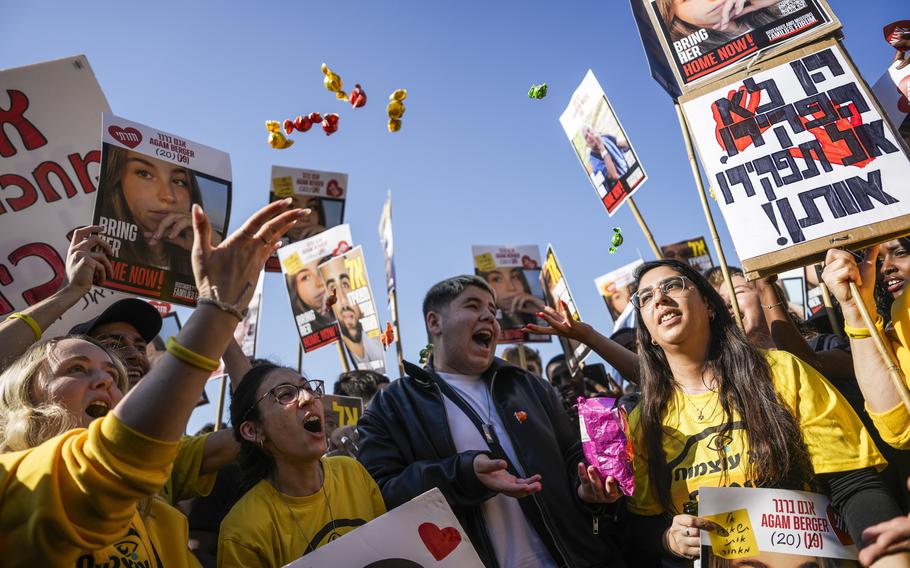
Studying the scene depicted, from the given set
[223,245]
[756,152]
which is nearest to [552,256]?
[756,152]

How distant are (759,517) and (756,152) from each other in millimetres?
1735

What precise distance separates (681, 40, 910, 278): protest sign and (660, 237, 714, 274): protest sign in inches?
189

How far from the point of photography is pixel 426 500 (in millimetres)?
2486

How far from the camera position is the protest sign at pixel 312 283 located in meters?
6.70

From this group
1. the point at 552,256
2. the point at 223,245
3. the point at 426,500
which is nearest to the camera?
the point at 223,245

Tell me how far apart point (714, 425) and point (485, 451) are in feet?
3.09

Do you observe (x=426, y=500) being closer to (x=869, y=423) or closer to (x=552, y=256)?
(x=869, y=423)

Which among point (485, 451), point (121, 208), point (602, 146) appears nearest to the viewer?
point (485, 451)

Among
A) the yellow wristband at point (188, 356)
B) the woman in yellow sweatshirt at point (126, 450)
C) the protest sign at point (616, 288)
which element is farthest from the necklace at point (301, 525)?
the protest sign at point (616, 288)

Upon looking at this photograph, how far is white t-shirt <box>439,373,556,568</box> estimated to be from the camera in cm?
284

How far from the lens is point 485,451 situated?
2816mm

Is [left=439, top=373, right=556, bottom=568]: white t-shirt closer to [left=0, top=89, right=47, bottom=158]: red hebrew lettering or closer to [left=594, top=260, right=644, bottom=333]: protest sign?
[left=0, top=89, right=47, bottom=158]: red hebrew lettering

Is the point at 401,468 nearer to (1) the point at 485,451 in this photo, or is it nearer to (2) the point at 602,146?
(1) the point at 485,451

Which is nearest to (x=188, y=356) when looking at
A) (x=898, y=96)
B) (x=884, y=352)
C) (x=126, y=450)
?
(x=126, y=450)
